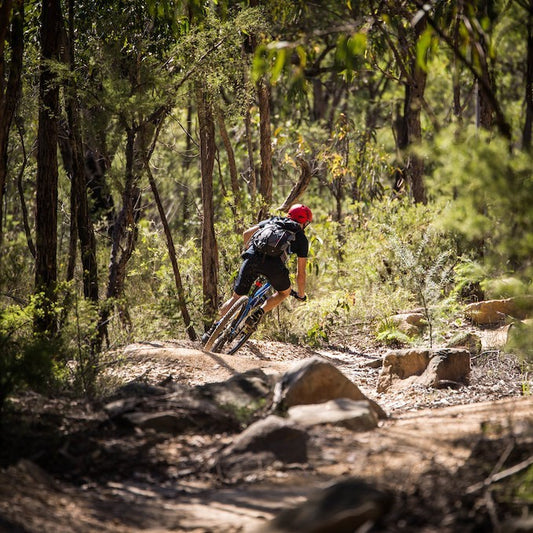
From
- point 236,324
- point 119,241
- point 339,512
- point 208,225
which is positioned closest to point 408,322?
point 236,324

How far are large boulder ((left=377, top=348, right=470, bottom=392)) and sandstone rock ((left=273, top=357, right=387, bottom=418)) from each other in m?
1.92

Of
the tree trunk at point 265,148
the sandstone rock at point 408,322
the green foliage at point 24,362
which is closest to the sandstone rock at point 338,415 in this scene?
the green foliage at point 24,362

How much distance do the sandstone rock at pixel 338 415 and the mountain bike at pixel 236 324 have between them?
375 centimetres

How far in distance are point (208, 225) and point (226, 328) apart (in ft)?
6.32

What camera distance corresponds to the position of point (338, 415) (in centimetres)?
512

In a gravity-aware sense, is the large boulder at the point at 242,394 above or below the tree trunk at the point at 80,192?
below

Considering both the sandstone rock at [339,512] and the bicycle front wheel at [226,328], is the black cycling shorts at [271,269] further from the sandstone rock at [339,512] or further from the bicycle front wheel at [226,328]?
the sandstone rock at [339,512]

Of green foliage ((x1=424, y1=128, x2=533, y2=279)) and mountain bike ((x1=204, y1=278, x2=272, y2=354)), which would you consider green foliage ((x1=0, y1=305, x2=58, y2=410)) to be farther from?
mountain bike ((x1=204, y1=278, x2=272, y2=354))

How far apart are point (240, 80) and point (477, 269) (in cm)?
628

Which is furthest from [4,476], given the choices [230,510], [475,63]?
[475,63]

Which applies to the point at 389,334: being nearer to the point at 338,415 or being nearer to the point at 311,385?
the point at 311,385

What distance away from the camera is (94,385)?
20.9ft

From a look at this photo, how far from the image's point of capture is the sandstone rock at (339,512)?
131 inches

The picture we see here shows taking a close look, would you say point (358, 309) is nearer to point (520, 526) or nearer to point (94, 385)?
point (94, 385)
